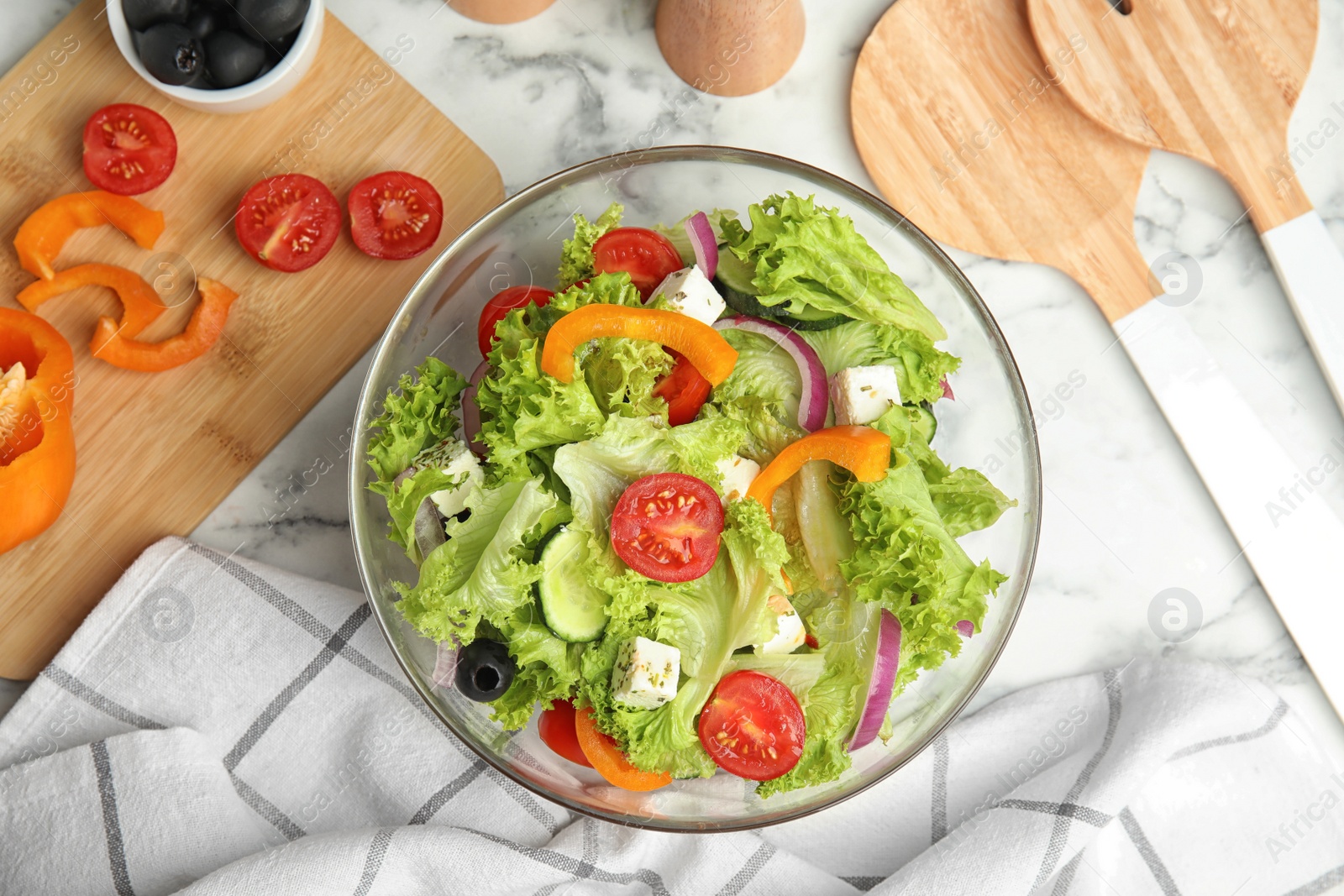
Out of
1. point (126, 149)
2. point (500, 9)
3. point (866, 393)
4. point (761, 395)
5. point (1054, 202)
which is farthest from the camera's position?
point (1054, 202)

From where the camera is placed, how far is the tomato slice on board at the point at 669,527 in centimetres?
138

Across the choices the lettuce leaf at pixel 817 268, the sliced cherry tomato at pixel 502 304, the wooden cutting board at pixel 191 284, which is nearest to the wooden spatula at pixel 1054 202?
the lettuce leaf at pixel 817 268

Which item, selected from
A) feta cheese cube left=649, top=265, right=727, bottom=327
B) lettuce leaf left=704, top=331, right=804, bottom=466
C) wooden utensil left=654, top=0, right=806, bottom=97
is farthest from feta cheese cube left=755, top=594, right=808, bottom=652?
wooden utensil left=654, top=0, right=806, bottom=97

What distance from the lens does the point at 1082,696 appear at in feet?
6.50

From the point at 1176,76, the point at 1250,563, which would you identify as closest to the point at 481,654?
the point at 1250,563

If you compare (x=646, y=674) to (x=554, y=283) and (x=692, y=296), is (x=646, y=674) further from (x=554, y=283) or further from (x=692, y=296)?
(x=554, y=283)

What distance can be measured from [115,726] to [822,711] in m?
1.35

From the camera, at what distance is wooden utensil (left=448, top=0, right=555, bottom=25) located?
1.85 m

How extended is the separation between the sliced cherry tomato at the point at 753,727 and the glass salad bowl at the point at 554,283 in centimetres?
23

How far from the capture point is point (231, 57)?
1.68 metres

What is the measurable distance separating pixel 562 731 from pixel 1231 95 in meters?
1.88

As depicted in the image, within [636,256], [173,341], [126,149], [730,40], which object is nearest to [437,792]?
[173,341]

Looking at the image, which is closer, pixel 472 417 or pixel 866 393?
pixel 866 393

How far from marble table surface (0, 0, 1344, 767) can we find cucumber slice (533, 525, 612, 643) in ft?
2.15
